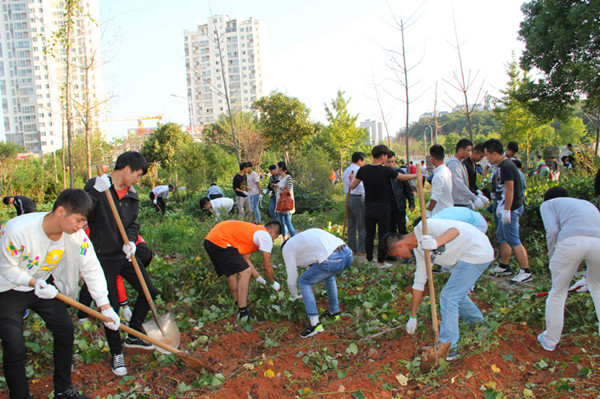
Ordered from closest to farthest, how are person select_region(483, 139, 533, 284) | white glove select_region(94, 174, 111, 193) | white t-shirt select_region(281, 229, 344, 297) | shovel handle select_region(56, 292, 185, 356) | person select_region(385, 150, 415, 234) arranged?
shovel handle select_region(56, 292, 185, 356) < white glove select_region(94, 174, 111, 193) < white t-shirt select_region(281, 229, 344, 297) < person select_region(483, 139, 533, 284) < person select_region(385, 150, 415, 234)

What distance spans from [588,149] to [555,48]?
211 inches

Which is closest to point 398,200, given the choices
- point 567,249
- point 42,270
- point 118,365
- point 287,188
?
point 287,188

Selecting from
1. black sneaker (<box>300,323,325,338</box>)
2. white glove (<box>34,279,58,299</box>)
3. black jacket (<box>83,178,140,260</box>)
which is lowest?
black sneaker (<box>300,323,325,338</box>)

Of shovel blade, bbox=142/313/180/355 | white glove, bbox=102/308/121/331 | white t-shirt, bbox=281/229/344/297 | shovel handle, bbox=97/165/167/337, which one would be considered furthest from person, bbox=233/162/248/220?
white glove, bbox=102/308/121/331

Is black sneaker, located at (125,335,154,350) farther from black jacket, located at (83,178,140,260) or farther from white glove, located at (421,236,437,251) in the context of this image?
white glove, located at (421,236,437,251)

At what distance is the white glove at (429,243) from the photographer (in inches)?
122

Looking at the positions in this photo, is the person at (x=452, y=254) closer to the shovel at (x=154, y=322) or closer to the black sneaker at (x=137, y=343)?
the shovel at (x=154, y=322)

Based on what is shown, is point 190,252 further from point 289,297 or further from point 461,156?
point 461,156

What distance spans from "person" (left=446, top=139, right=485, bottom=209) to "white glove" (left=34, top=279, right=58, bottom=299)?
4.47m

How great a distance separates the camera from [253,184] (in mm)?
9289

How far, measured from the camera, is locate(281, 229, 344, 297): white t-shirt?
389 centimetres

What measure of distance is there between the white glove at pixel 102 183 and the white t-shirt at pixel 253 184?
19.0ft

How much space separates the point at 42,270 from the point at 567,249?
384 cm

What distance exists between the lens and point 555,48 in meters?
12.3
